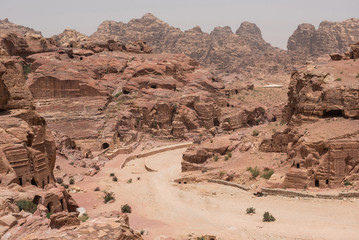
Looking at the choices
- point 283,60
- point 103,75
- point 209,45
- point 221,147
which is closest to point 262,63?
point 283,60

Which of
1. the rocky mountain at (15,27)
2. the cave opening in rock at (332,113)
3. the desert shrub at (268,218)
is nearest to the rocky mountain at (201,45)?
the rocky mountain at (15,27)

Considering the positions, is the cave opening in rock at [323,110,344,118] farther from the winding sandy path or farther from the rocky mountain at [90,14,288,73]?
the rocky mountain at [90,14,288,73]

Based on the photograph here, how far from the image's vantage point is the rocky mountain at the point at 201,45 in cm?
10688

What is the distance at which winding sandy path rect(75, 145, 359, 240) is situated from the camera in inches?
648

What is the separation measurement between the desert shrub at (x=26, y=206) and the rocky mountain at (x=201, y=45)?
89.3 meters

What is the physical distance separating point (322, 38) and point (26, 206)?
118m

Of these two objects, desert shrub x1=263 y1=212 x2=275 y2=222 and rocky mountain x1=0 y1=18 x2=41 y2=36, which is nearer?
desert shrub x1=263 y1=212 x2=275 y2=222

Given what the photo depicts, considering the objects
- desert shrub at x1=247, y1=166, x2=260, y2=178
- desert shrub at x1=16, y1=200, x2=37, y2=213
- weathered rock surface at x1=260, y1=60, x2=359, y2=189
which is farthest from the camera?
desert shrub at x1=247, y1=166, x2=260, y2=178

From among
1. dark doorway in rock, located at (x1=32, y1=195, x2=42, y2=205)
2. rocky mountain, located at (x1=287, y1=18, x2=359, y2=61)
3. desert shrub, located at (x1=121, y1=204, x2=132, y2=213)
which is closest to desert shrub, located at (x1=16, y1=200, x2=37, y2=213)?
dark doorway in rock, located at (x1=32, y1=195, x2=42, y2=205)

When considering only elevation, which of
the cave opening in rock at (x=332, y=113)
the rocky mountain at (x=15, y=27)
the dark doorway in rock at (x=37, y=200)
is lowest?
the dark doorway in rock at (x=37, y=200)

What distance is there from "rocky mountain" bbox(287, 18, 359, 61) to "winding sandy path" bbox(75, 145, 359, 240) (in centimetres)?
9061

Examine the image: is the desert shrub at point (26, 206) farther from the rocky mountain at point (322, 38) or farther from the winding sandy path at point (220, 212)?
the rocky mountain at point (322, 38)

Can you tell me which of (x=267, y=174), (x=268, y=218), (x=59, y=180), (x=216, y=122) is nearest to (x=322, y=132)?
(x=267, y=174)

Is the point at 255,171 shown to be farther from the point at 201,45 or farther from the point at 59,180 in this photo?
the point at 201,45
